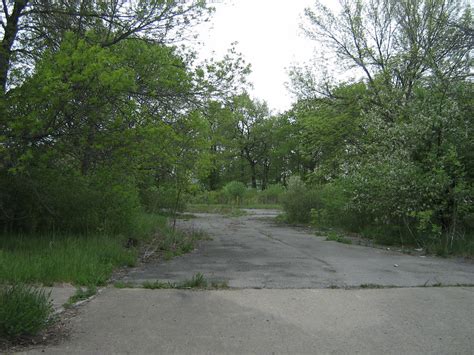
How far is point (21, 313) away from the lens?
3.94 m

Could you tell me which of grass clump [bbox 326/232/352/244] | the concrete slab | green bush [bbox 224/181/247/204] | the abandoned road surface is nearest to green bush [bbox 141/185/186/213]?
grass clump [bbox 326/232/352/244]

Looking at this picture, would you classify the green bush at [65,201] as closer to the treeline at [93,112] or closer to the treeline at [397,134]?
the treeline at [93,112]

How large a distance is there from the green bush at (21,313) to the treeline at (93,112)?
354cm

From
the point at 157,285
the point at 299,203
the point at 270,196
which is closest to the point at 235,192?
the point at 270,196

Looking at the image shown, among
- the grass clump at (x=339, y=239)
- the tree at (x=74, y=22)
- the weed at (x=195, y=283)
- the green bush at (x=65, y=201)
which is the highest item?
the tree at (x=74, y=22)

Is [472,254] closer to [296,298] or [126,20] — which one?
[296,298]

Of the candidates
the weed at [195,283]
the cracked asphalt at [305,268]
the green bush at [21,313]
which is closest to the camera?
the green bush at [21,313]

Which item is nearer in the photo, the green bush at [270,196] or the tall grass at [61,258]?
the tall grass at [61,258]

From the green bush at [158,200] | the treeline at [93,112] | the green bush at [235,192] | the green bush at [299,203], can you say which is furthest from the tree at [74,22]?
the green bush at [235,192]

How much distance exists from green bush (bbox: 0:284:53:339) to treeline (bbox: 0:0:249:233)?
11.6 ft

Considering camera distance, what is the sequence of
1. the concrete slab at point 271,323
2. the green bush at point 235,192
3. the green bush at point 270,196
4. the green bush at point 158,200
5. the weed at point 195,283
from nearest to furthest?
the concrete slab at point 271,323
the weed at point 195,283
the green bush at point 158,200
the green bush at point 235,192
the green bush at point 270,196

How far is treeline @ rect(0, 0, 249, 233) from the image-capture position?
7.39 m

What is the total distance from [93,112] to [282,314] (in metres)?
5.14

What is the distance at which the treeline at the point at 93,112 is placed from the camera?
24.2 ft
